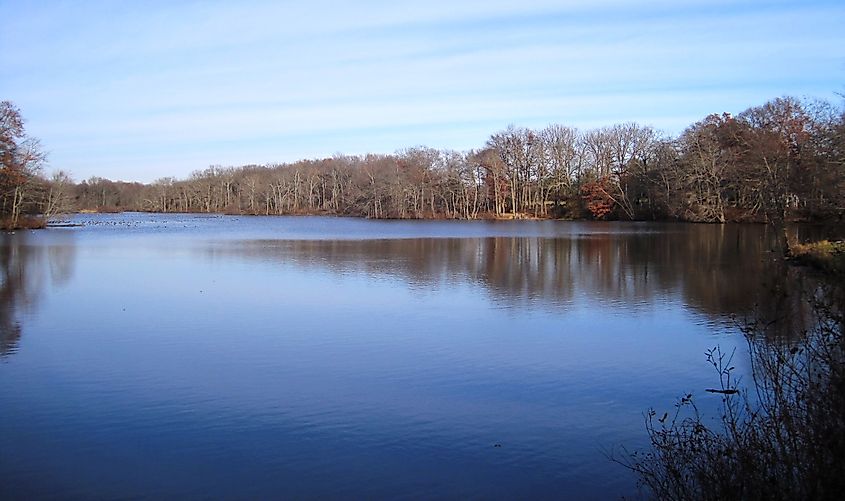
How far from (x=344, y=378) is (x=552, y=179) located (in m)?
62.1

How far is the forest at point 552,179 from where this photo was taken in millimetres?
42062

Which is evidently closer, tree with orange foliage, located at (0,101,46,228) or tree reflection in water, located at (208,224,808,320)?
tree reflection in water, located at (208,224,808,320)

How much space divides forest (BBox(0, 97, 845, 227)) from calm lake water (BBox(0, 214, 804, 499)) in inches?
606

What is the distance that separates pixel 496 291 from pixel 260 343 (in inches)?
290

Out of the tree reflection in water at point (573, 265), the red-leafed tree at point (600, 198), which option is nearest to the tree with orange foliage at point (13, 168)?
the tree reflection in water at point (573, 265)

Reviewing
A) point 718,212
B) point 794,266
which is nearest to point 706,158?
point 718,212

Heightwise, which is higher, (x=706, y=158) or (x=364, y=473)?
(x=706, y=158)

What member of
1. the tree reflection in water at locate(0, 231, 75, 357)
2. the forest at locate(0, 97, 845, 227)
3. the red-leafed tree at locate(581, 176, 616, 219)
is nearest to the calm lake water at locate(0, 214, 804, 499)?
the tree reflection in water at locate(0, 231, 75, 357)

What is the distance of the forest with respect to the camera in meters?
42.1

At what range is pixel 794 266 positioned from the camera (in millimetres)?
20984

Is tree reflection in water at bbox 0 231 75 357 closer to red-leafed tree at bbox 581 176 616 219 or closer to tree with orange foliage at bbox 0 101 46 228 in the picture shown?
tree with orange foliage at bbox 0 101 46 228

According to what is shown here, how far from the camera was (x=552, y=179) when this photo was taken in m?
69.2

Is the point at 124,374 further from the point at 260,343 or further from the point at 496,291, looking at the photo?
the point at 496,291

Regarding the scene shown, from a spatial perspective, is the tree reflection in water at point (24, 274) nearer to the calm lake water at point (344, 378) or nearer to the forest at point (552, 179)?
the calm lake water at point (344, 378)
